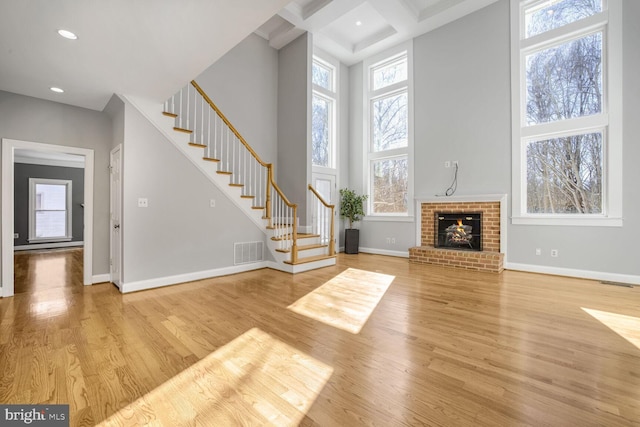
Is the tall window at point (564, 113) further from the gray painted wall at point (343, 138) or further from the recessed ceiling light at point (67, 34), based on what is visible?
the recessed ceiling light at point (67, 34)

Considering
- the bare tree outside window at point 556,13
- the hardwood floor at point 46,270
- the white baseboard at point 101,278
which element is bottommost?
the hardwood floor at point 46,270

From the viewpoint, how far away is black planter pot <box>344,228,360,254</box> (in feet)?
22.3

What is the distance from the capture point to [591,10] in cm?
431

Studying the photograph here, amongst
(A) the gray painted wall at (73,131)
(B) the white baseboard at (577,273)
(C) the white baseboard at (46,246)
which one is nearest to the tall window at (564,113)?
(B) the white baseboard at (577,273)

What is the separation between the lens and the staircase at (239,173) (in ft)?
14.3

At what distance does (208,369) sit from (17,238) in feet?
31.3

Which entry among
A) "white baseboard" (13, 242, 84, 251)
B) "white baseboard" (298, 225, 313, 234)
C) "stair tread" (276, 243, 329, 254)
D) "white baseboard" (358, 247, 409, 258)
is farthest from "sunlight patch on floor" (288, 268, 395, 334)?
"white baseboard" (13, 242, 84, 251)

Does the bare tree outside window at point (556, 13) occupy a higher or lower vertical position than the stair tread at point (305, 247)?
higher

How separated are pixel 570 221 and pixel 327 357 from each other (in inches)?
184

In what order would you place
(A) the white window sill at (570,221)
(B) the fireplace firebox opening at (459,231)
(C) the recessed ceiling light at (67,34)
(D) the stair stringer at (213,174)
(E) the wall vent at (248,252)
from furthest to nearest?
1. (B) the fireplace firebox opening at (459,231)
2. (E) the wall vent at (248,252)
3. (A) the white window sill at (570,221)
4. (D) the stair stringer at (213,174)
5. (C) the recessed ceiling light at (67,34)

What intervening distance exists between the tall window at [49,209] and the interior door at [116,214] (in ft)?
20.2

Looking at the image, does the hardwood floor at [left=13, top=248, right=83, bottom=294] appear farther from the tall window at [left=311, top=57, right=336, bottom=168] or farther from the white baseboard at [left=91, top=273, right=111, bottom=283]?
the tall window at [left=311, top=57, right=336, bottom=168]

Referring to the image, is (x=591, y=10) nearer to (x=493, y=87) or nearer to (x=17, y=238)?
(x=493, y=87)

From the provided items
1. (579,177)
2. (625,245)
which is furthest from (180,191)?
(625,245)
